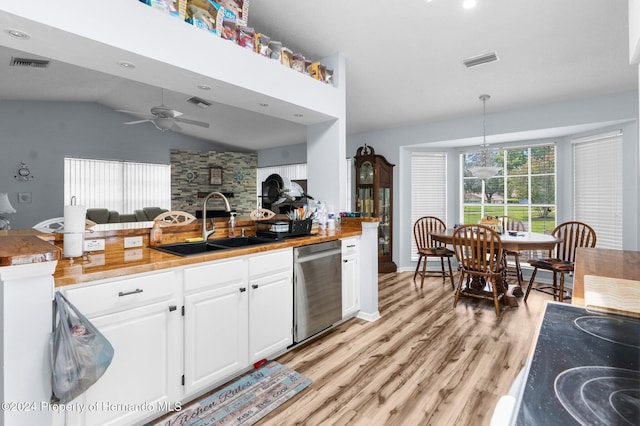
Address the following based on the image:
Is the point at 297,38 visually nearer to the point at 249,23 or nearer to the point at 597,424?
the point at 249,23

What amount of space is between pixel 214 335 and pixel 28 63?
4.35 m

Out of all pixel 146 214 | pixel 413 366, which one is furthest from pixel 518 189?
pixel 146 214

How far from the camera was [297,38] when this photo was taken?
2883 mm

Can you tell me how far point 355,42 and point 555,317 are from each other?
274 cm

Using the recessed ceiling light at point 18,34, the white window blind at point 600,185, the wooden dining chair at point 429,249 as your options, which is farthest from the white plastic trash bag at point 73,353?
the white window blind at point 600,185

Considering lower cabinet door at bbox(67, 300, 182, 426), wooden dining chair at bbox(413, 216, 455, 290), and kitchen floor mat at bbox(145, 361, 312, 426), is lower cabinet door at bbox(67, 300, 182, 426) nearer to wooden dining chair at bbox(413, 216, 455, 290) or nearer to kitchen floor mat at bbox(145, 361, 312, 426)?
kitchen floor mat at bbox(145, 361, 312, 426)

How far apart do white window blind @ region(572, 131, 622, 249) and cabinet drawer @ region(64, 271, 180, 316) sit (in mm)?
5091

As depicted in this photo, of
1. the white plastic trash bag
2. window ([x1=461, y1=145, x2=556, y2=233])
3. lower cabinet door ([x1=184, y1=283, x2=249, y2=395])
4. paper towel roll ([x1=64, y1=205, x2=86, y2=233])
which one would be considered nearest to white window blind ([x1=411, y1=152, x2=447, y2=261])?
window ([x1=461, y1=145, x2=556, y2=233])

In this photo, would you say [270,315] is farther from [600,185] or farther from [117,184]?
Answer: [117,184]

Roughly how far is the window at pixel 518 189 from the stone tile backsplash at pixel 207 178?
581cm

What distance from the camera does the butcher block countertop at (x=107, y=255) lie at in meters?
1.25

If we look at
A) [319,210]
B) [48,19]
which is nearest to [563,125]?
[319,210]

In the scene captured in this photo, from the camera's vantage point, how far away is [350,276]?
10.0ft

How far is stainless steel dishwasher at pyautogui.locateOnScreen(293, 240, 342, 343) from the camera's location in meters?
2.50
